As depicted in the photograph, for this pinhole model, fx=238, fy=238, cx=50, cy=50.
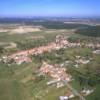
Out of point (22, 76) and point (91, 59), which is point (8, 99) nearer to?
point (22, 76)

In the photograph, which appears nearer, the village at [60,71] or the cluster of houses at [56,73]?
the village at [60,71]

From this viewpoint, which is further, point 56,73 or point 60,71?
point 60,71

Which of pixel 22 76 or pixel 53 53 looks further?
pixel 53 53

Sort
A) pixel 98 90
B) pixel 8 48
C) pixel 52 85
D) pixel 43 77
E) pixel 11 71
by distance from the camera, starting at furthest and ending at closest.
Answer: pixel 8 48 < pixel 11 71 < pixel 43 77 < pixel 52 85 < pixel 98 90

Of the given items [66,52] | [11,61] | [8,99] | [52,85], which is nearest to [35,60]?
[11,61]

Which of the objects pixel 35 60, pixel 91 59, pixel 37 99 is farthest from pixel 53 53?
pixel 37 99

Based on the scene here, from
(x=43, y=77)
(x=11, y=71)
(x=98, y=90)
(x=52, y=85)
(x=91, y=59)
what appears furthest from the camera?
(x=91, y=59)

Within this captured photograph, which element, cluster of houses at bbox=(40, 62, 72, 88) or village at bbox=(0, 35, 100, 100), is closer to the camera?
village at bbox=(0, 35, 100, 100)
